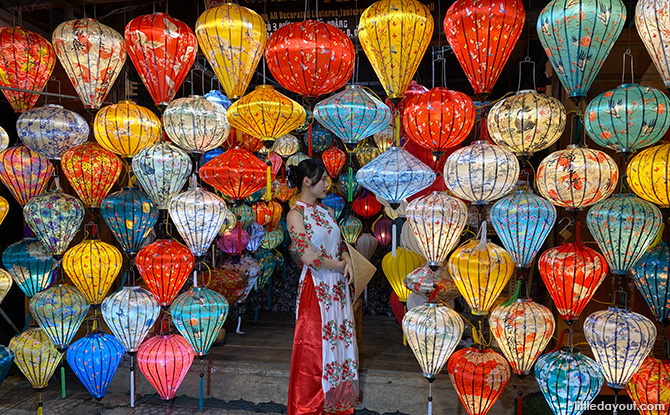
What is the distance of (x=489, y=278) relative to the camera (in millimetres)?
2145

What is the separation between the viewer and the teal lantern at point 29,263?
8.90 ft

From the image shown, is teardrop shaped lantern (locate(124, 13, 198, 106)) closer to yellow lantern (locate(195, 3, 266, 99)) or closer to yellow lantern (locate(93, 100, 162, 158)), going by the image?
yellow lantern (locate(195, 3, 266, 99))

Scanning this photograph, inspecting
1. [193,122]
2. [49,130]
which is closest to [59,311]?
[49,130]

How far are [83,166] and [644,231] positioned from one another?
2.67 metres

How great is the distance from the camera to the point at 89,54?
2.25 metres

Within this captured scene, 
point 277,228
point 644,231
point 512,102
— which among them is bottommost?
point 277,228

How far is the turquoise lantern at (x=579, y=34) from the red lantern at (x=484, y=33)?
1.8 inches

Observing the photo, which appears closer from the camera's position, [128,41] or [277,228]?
[128,41]

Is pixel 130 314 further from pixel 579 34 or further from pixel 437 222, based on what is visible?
pixel 579 34

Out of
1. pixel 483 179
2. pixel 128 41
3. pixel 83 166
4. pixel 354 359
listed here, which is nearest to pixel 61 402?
pixel 83 166

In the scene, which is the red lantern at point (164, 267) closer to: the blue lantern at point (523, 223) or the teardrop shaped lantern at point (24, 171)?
the teardrop shaped lantern at point (24, 171)

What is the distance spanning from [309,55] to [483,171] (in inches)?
35.8

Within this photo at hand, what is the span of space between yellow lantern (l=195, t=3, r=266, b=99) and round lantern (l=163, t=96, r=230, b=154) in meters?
0.25

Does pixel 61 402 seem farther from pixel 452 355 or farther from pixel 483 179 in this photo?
pixel 483 179
